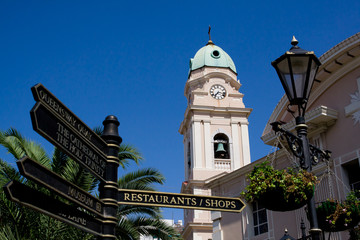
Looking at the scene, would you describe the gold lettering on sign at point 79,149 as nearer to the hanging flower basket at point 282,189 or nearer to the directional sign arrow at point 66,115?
the directional sign arrow at point 66,115

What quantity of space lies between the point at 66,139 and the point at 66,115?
0.25 metres

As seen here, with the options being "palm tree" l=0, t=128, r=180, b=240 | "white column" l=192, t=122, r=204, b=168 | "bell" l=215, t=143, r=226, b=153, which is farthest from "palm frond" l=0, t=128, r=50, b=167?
"bell" l=215, t=143, r=226, b=153

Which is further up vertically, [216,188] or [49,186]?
[216,188]

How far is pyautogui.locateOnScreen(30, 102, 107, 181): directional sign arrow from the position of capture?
431 centimetres

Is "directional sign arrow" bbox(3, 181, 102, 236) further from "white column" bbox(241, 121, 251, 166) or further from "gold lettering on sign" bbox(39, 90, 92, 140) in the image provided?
"white column" bbox(241, 121, 251, 166)

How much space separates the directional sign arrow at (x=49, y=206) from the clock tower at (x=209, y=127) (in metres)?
29.4

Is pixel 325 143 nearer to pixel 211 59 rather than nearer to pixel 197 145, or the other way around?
pixel 197 145

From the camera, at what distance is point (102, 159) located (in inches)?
205

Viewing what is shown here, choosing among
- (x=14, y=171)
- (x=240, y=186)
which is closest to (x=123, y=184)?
(x=14, y=171)

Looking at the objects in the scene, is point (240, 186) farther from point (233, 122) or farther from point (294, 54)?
point (233, 122)

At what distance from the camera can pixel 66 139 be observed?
474cm

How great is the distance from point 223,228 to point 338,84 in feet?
26.0

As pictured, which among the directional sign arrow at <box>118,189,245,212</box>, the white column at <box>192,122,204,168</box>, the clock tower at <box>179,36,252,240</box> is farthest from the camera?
the white column at <box>192,122,204,168</box>

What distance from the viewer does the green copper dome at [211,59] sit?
1635 inches
